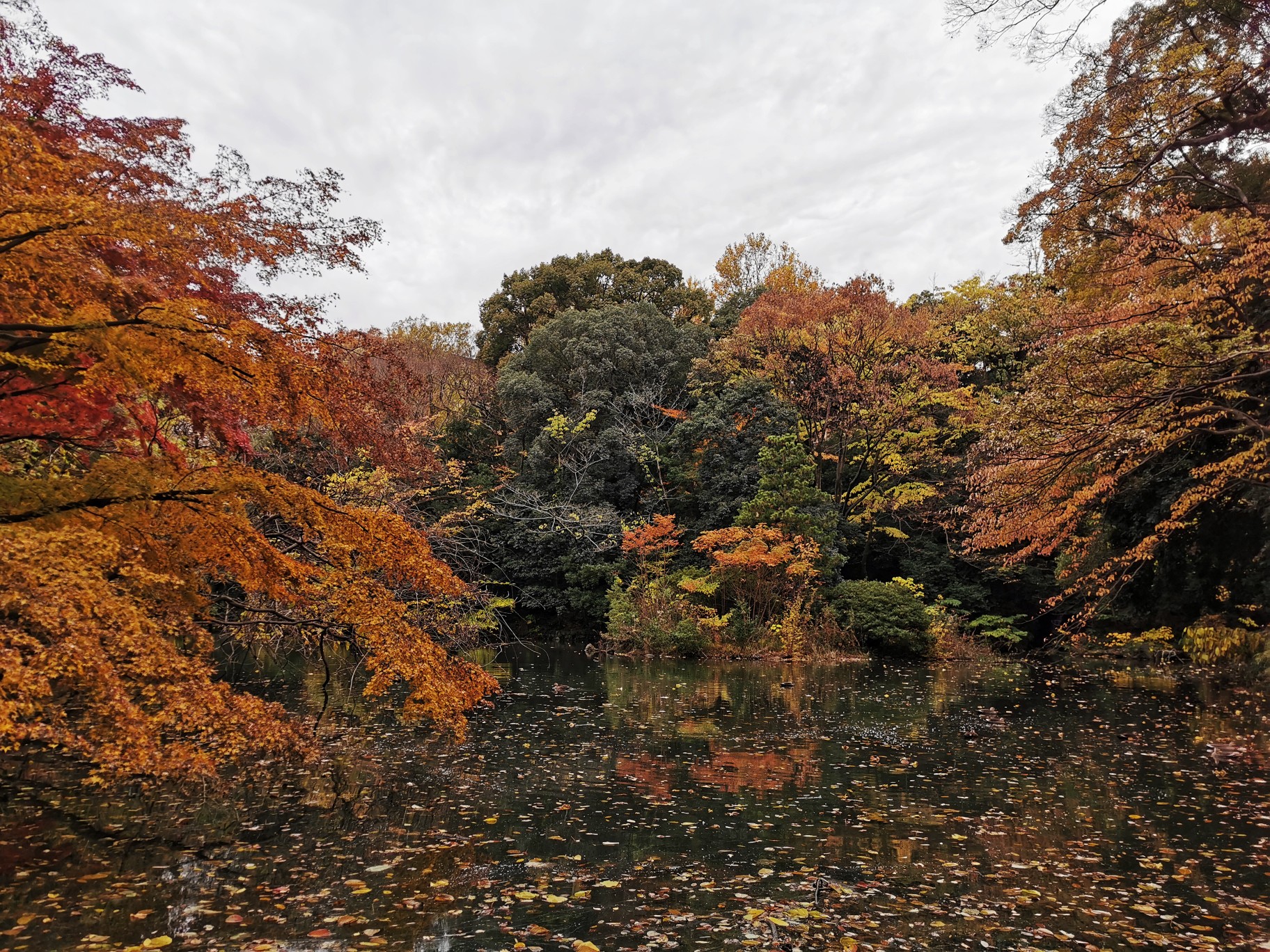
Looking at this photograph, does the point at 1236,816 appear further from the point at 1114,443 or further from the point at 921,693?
the point at 921,693

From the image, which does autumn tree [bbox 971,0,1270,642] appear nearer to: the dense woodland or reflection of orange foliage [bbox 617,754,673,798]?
the dense woodland

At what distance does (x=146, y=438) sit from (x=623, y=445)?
16.5 meters

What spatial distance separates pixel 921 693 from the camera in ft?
46.0

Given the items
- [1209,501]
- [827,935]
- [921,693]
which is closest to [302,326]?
[827,935]

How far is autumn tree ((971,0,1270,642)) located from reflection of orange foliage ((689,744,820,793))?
5178mm

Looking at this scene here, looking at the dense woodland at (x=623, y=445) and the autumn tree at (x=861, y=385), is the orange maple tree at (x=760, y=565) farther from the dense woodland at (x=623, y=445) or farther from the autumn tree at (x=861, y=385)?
the autumn tree at (x=861, y=385)

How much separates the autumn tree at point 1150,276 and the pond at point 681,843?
11.9ft

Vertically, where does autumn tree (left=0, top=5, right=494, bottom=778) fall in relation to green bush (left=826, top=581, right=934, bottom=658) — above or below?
above

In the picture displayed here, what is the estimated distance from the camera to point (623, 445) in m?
24.0

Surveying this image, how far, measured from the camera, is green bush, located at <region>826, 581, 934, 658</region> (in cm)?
1991

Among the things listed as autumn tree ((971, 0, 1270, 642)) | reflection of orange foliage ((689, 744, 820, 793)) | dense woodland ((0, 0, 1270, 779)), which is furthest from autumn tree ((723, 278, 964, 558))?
reflection of orange foliage ((689, 744, 820, 793))

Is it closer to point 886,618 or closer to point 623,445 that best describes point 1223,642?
point 886,618

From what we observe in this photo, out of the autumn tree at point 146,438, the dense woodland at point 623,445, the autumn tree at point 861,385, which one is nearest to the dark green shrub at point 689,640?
the dense woodland at point 623,445

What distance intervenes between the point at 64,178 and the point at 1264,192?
15285mm
